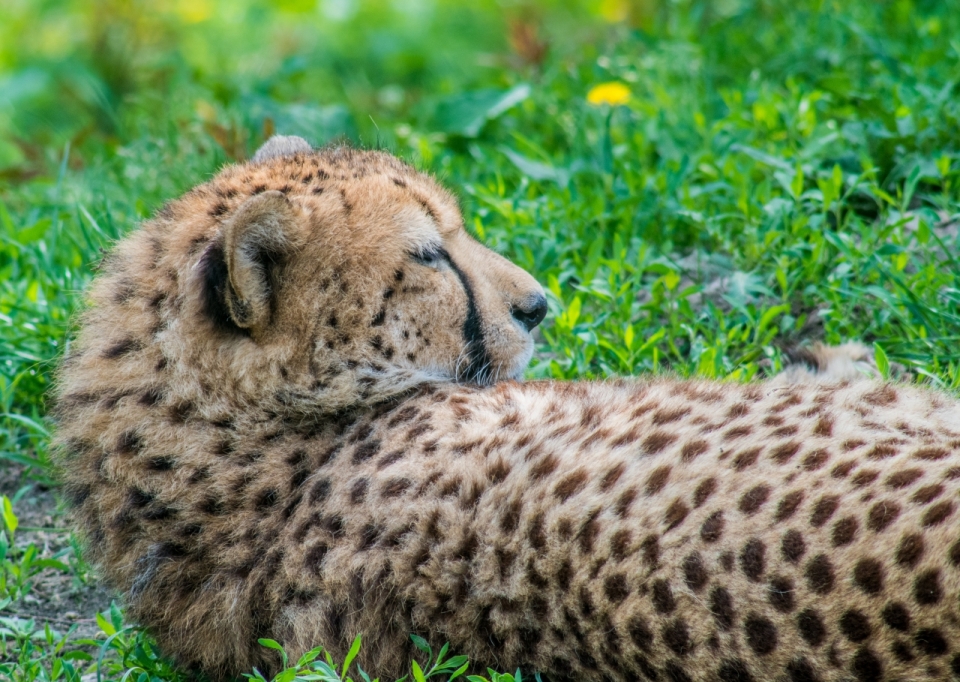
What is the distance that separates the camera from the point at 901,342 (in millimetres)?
3309

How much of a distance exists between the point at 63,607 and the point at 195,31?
6.72 metres

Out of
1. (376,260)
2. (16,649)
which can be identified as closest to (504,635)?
(376,260)

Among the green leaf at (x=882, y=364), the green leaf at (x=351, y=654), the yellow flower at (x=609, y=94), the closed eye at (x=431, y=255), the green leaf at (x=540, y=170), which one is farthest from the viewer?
the yellow flower at (x=609, y=94)

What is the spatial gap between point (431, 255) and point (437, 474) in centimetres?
64

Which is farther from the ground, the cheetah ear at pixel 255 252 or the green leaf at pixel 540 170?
the cheetah ear at pixel 255 252

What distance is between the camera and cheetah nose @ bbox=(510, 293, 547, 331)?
2.89 meters

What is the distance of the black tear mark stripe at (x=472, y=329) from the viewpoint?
9.25ft

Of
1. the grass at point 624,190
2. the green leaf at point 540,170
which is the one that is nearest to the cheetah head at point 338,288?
the grass at point 624,190

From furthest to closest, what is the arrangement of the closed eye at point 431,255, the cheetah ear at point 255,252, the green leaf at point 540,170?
the green leaf at point 540,170 < the closed eye at point 431,255 < the cheetah ear at point 255,252

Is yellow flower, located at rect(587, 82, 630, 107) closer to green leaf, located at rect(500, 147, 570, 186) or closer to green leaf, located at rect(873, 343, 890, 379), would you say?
green leaf, located at rect(500, 147, 570, 186)

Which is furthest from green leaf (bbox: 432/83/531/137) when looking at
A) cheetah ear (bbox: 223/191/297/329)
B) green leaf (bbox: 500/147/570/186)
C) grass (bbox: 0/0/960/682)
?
cheetah ear (bbox: 223/191/297/329)

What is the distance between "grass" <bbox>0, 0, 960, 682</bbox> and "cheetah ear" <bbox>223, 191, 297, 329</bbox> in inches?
30.3

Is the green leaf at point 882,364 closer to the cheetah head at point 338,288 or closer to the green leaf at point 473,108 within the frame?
the cheetah head at point 338,288

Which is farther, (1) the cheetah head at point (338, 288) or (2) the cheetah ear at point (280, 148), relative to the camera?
(2) the cheetah ear at point (280, 148)
